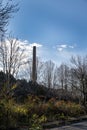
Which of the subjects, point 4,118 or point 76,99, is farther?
point 76,99

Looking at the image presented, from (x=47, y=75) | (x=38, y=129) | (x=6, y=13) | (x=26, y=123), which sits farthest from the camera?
(x=47, y=75)

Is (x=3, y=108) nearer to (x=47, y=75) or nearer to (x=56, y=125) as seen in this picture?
(x=56, y=125)

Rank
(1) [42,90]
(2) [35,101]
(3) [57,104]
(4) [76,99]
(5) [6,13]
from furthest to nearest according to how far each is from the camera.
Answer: (4) [76,99] → (1) [42,90] → (3) [57,104] → (2) [35,101] → (5) [6,13]

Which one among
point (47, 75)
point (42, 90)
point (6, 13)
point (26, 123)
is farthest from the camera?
point (47, 75)

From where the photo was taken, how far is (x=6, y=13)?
Result: 11.9 meters

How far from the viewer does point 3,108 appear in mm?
16922

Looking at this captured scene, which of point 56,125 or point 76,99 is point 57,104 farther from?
point 76,99

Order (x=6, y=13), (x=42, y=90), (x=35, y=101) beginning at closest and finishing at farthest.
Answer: (x=6, y=13), (x=35, y=101), (x=42, y=90)

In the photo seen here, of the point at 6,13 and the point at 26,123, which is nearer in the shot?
the point at 6,13

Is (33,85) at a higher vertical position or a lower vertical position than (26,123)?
higher

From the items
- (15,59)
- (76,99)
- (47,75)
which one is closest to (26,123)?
(15,59)

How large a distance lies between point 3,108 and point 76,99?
2770cm

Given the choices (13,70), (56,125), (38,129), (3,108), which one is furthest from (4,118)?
(13,70)

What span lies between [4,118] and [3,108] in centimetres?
69
